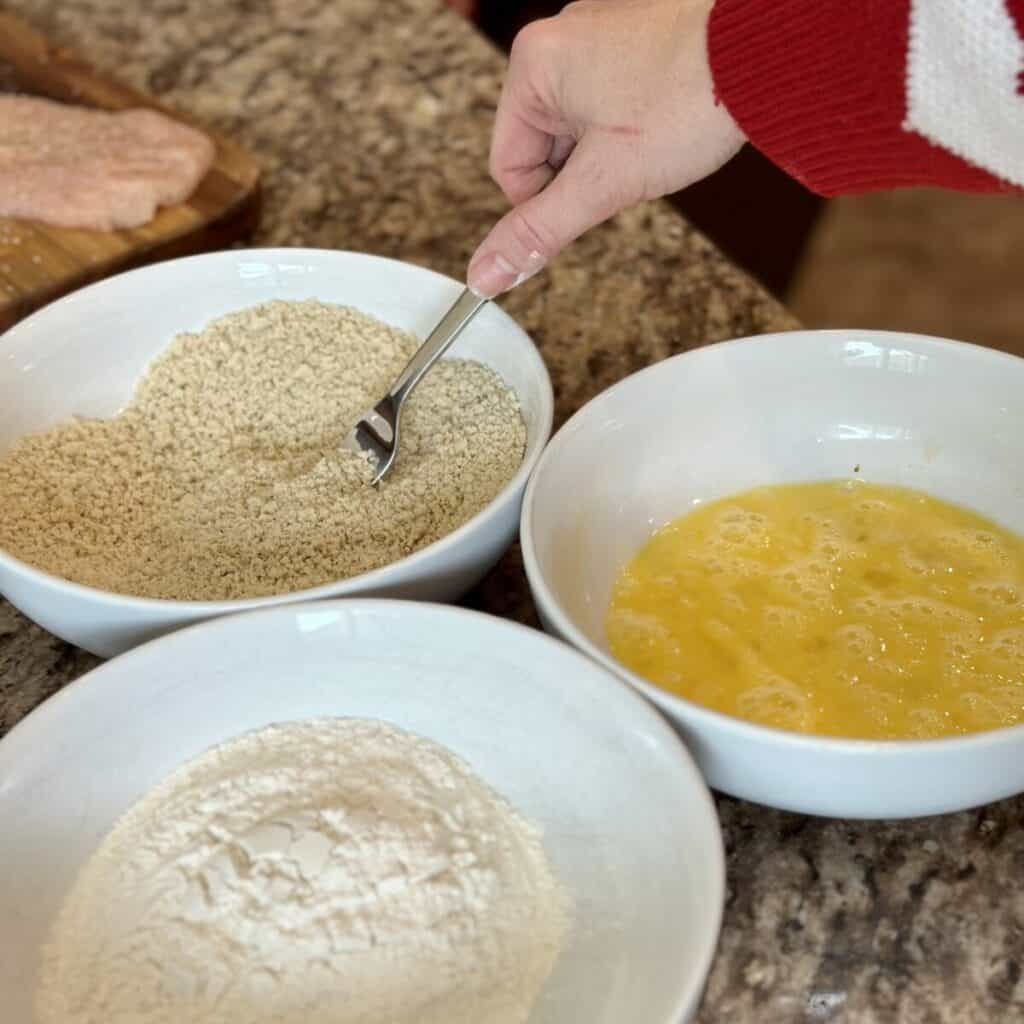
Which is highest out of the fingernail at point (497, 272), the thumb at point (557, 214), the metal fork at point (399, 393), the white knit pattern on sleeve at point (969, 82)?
the white knit pattern on sleeve at point (969, 82)

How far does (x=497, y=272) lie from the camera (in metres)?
0.96

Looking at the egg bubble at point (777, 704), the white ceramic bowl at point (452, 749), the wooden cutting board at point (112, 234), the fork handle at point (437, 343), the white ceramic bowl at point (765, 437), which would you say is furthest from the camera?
the wooden cutting board at point (112, 234)

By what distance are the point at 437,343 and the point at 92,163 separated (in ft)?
1.77

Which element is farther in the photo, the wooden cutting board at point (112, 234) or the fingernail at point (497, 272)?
the wooden cutting board at point (112, 234)

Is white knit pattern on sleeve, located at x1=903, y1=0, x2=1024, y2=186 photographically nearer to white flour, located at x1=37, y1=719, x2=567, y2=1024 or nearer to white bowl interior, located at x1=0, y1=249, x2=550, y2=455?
white bowl interior, located at x1=0, y1=249, x2=550, y2=455

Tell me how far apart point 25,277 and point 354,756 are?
0.68 meters

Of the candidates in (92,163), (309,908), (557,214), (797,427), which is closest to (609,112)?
(557,214)

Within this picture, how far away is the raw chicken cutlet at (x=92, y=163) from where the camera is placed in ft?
4.20

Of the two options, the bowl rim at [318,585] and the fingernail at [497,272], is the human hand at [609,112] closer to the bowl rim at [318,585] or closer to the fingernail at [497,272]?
the fingernail at [497,272]

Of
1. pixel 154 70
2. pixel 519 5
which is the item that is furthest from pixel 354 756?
pixel 519 5

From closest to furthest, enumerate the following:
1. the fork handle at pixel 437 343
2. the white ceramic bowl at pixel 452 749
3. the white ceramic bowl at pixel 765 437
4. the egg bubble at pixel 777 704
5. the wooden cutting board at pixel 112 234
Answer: the white ceramic bowl at pixel 452 749, the egg bubble at pixel 777 704, the white ceramic bowl at pixel 765 437, the fork handle at pixel 437 343, the wooden cutting board at pixel 112 234

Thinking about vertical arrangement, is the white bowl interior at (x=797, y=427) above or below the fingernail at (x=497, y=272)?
below

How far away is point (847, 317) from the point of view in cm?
283

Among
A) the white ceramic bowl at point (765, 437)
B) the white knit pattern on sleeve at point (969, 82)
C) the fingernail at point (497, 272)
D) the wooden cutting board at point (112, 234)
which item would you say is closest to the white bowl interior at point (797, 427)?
the white ceramic bowl at point (765, 437)
